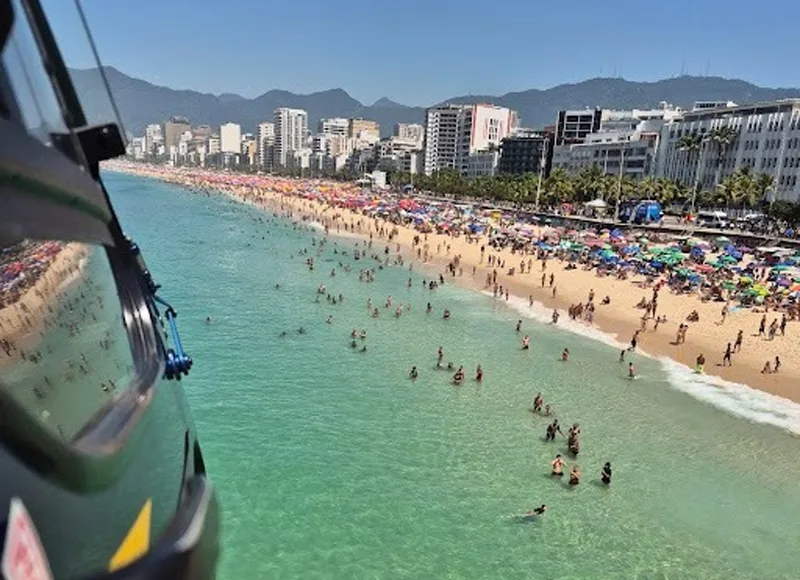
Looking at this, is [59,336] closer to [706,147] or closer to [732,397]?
[732,397]

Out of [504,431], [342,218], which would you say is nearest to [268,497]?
[504,431]

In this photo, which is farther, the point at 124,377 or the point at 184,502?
the point at 124,377

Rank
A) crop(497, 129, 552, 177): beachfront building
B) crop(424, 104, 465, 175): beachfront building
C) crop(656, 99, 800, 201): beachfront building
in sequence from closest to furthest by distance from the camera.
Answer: crop(656, 99, 800, 201): beachfront building
crop(497, 129, 552, 177): beachfront building
crop(424, 104, 465, 175): beachfront building

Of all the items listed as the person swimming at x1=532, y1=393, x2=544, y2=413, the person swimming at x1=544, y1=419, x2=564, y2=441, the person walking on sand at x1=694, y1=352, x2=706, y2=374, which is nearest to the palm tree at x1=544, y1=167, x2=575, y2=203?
the person walking on sand at x1=694, y1=352, x2=706, y2=374

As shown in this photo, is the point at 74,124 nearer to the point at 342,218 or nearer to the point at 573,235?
the point at 573,235

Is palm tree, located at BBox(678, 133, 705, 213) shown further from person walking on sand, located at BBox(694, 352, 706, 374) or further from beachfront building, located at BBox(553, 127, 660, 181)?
person walking on sand, located at BBox(694, 352, 706, 374)

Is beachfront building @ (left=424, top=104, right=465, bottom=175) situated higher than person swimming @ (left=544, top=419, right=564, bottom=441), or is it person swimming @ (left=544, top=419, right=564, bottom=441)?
beachfront building @ (left=424, top=104, right=465, bottom=175)

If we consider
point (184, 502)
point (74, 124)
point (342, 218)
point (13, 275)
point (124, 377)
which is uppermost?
point (74, 124)

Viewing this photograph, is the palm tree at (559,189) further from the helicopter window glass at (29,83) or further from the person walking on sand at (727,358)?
the helicopter window glass at (29,83)
